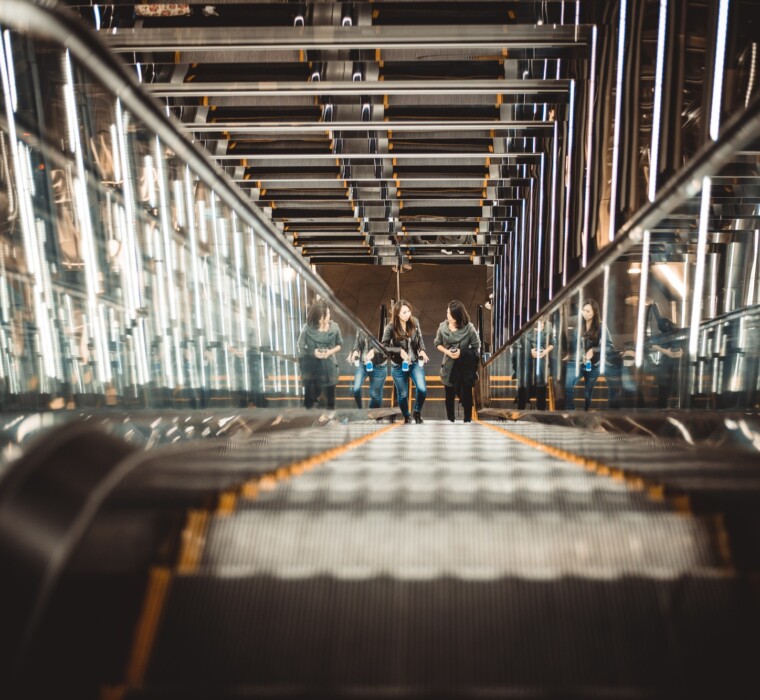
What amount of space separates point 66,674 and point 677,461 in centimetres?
167

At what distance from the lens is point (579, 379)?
5941mm

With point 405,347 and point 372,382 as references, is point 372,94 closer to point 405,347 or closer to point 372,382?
point 405,347

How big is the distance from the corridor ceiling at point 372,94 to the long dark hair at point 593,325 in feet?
9.98

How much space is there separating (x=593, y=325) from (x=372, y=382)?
15.4 ft

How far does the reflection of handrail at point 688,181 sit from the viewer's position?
226 cm

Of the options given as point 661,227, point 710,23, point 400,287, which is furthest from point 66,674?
point 400,287

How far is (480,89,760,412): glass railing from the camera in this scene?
4.02m

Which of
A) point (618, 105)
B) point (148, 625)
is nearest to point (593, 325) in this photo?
point (618, 105)

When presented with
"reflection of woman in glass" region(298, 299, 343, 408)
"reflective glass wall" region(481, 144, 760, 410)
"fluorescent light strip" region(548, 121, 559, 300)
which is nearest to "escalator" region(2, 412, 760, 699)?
"reflective glass wall" region(481, 144, 760, 410)

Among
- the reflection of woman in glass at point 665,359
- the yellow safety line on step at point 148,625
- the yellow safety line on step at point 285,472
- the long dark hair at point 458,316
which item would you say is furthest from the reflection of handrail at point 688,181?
the long dark hair at point 458,316

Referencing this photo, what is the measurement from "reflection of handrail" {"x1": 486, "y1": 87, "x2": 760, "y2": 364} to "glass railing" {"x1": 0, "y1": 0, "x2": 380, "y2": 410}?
2.13 m

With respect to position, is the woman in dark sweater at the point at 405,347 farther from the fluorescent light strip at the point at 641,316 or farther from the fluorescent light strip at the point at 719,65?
the fluorescent light strip at the point at 719,65

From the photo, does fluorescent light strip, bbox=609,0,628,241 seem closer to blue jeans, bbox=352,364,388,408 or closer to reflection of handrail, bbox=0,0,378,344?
blue jeans, bbox=352,364,388,408

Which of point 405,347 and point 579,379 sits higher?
point 579,379
